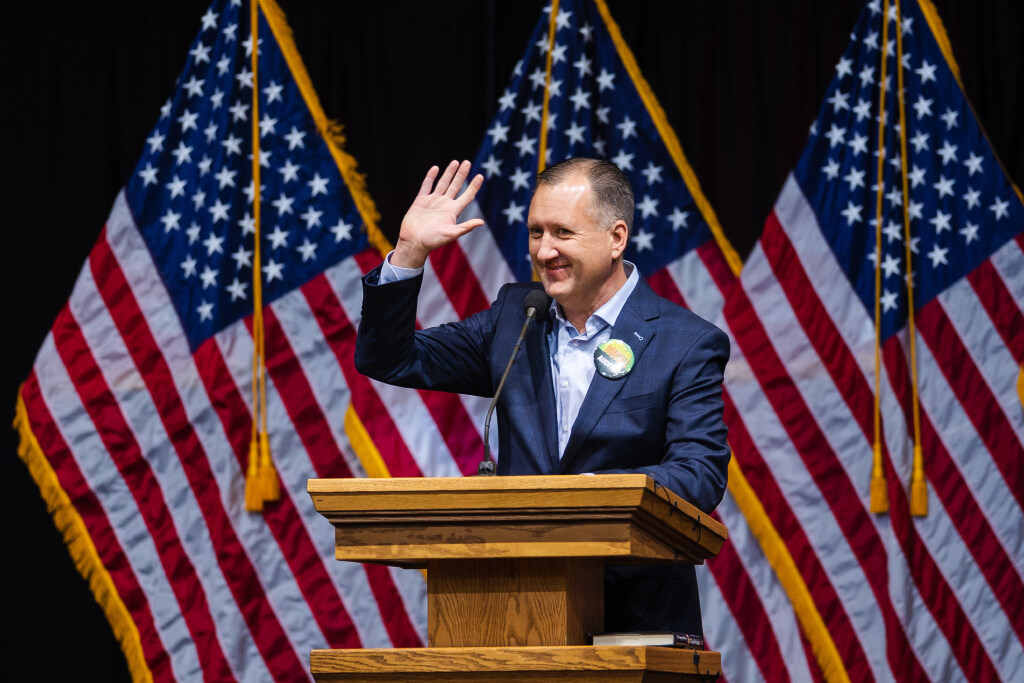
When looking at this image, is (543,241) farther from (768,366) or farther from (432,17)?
(432,17)

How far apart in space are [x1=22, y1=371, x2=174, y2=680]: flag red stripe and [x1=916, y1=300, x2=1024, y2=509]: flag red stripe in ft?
9.39

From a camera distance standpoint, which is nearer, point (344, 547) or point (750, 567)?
point (344, 547)

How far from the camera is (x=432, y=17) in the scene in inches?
182

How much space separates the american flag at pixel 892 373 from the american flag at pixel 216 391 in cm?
137

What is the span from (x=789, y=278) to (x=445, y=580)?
2718 millimetres

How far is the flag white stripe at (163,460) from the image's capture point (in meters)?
4.38

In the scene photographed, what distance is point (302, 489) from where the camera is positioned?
440cm

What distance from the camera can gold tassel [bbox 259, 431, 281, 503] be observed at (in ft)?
14.3

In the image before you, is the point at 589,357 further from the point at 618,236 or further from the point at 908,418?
the point at 908,418

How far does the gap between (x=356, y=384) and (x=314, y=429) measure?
22 cm

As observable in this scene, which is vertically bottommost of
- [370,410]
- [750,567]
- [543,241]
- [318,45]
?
[750,567]

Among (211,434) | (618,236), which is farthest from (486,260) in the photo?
(618,236)

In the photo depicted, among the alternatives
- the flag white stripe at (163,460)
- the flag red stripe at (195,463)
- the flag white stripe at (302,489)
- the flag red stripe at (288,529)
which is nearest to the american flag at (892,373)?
the flag white stripe at (302,489)

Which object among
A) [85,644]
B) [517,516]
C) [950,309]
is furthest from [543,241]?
[85,644]
